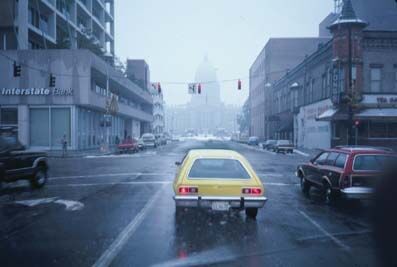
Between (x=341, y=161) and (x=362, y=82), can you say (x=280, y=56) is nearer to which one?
(x=362, y=82)

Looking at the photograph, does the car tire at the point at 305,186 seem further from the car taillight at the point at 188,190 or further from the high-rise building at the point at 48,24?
the high-rise building at the point at 48,24

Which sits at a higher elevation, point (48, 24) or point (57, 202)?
point (48, 24)

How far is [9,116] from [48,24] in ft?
38.7

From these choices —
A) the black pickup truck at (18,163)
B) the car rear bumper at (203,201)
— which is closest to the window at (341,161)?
the car rear bumper at (203,201)

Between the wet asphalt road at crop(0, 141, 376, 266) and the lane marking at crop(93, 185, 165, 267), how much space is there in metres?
0.01

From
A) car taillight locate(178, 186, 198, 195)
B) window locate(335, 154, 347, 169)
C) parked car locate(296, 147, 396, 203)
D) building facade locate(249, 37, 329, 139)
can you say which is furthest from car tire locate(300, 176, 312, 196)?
building facade locate(249, 37, 329, 139)

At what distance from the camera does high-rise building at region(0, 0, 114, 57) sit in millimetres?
37656

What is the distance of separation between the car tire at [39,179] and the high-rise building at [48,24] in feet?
89.4

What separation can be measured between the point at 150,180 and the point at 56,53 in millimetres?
26223

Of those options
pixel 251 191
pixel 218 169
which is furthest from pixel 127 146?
pixel 251 191

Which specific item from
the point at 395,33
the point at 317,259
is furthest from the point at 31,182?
the point at 395,33

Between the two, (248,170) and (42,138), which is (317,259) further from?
(42,138)

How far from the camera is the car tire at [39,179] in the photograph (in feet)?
44.9

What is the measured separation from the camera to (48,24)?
144 feet
